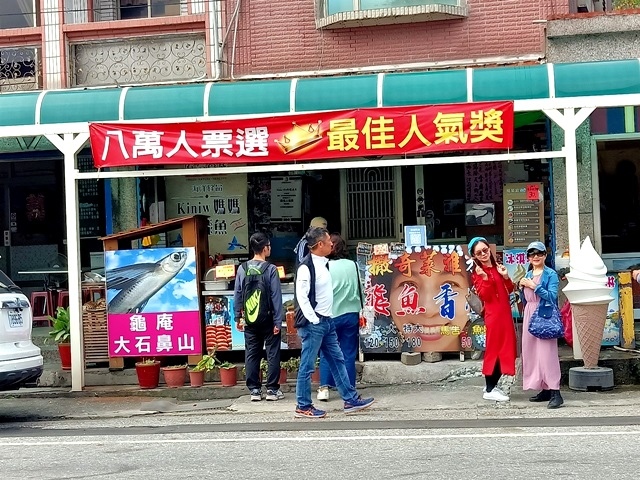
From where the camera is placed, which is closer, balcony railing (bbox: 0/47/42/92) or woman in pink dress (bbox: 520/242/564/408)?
woman in pink dress (bbox: 520/242/564/408)

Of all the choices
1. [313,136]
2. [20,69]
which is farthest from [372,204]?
[20,69]

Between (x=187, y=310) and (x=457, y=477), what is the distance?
Answer: 6.24 metres

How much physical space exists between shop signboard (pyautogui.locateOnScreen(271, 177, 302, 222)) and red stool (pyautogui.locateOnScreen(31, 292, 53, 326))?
379 centimetres

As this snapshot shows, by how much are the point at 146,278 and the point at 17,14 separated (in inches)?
220

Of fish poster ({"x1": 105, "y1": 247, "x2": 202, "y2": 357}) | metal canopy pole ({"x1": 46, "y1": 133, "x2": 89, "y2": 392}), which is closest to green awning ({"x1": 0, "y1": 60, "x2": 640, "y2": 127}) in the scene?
metal canopy pole ({"x1": 46, "y1": 133, "x2": 89, "y2": 392})

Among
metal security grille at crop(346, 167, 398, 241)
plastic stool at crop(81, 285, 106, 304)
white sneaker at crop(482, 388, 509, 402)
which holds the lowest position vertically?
white sneaker at crop(482, 388, 509, 402)

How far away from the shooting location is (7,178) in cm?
1662

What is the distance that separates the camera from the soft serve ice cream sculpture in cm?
1099

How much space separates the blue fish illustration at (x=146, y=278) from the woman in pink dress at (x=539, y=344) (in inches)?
180

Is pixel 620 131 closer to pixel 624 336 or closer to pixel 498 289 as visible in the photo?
pixel 624 336

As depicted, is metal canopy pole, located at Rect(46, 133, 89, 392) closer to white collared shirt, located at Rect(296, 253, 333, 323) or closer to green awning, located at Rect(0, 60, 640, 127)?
green awning, located at Rect(0, 60, 640, 127)

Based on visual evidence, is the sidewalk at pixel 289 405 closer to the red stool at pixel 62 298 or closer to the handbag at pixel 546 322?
the handbag at pixel 546 322

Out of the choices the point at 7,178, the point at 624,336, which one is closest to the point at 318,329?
the point at 624,336

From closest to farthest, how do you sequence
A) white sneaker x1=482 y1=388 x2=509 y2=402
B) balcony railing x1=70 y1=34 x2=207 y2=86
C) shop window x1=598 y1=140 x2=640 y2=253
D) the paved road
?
the paved road, white sneaker x1=482 y1=388 x2=509 y2=402, shop window x1=598 y1=140 x2=640 y2=253, balcony railing x1=70 y1=34 x2=207 y2=86
